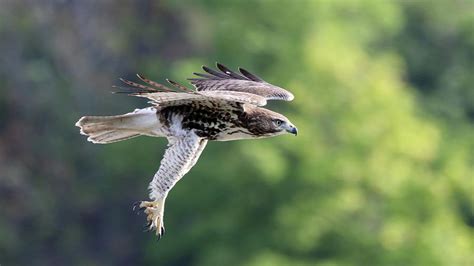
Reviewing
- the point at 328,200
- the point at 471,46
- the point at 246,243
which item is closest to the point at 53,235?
the point at 246,243

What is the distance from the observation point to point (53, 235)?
33.4m

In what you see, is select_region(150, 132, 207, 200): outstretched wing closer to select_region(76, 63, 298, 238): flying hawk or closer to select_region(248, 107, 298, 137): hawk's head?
select_region(76, 63, 298, 238): flying hawk

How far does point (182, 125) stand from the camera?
37.6 feet

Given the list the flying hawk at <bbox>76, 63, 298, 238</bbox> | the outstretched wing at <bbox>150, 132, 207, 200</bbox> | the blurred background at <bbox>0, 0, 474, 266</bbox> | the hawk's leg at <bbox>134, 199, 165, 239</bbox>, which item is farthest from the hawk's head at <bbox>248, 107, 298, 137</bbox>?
the blurred background at <bbox>0, 0, 474, 266</bbox>

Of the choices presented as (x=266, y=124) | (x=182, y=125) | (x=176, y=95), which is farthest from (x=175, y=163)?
(x=266, y=124)

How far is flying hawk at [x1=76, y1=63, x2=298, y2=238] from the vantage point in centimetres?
1122

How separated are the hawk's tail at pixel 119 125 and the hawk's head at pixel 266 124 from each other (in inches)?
28.2

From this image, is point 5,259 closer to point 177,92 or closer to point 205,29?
point 205,29

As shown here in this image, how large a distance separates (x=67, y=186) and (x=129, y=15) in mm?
5661

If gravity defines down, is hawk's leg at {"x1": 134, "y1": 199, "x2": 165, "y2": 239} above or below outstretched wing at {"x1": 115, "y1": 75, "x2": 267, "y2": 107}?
below

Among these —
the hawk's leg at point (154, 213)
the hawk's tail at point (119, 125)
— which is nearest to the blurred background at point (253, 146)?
the hawk's tail at point (119, 125)

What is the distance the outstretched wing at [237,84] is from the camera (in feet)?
39.9

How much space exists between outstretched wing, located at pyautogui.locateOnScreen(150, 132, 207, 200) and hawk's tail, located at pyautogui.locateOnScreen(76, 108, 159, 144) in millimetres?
310

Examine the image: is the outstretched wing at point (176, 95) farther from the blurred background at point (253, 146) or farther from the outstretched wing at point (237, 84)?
the blurred background at point (253, 146)
